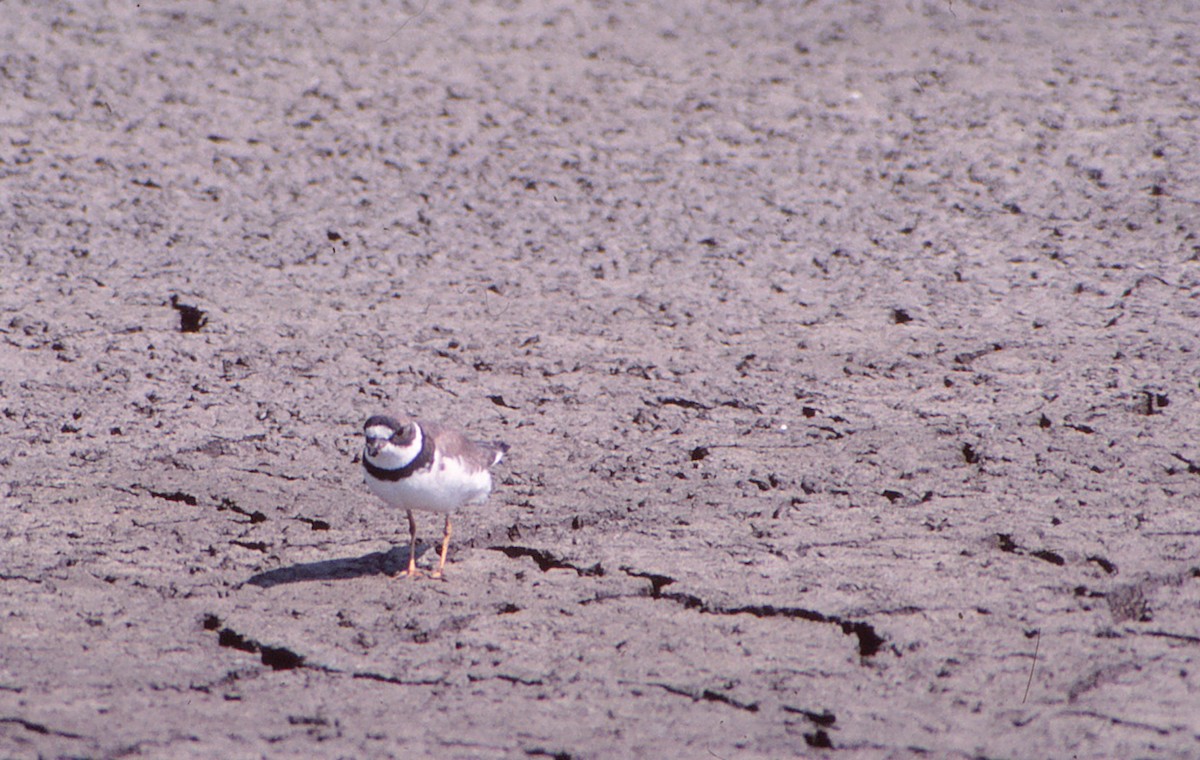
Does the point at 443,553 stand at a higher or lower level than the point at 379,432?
lower

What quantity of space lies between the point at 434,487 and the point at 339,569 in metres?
0.51

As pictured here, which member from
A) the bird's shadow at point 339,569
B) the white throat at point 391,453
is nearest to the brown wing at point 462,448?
the white throat at point 391,453

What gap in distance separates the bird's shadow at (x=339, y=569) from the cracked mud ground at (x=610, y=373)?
13 mm

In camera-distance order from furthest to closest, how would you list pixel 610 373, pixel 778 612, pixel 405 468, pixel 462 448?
pixel 610 373, pixel 462 448, pixel 405 468, pixel 778 612

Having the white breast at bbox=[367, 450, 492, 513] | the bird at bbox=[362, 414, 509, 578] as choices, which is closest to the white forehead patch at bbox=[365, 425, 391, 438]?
the bird at bbox=[362, 414, 509, 578]

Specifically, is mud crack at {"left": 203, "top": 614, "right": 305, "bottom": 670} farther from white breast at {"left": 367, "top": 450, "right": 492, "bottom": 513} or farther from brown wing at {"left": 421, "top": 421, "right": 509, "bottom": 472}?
brown wing at {"left": 421, "top": 421, "right": 509, "bottom": 472}

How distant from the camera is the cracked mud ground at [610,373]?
11.4 ft

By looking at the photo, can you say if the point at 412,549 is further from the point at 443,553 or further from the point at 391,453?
the point at 391,453

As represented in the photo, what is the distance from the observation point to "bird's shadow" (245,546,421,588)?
411 cm

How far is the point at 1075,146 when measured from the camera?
7.34 m

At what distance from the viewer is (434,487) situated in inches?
157

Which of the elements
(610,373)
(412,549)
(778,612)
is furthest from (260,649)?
(610,373)

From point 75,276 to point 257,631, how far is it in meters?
3.07

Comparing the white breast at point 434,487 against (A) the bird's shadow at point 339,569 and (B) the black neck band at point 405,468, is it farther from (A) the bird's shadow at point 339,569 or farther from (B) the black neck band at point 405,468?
(A) the bird's shadow at point 339,569
